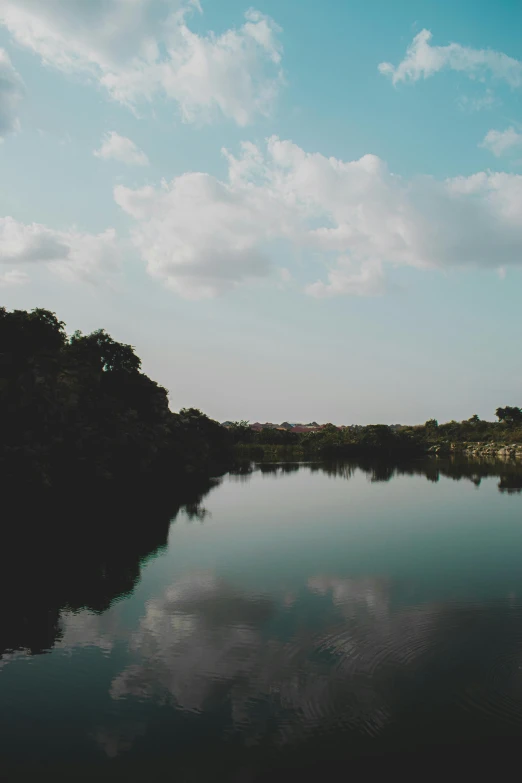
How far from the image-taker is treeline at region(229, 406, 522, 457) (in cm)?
13175

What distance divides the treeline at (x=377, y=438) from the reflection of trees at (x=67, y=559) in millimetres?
90218

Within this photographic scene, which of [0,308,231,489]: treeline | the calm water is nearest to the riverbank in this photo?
[0,308,231,489]: treeline

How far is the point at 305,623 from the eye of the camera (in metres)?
15.4

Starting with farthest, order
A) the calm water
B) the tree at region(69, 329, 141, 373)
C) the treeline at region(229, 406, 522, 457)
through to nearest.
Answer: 1. the treeline at region(229, 406, 522, 457)
2. the tree at region(69, 329, 141, 373)
3. the calm water

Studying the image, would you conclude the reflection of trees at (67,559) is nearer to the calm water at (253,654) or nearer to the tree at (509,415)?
the calm water at (253,654)

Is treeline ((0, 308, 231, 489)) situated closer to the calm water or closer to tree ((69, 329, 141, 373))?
tree ((69, 329, 141, 373))

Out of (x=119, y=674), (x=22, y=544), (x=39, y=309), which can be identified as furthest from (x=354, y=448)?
(x=119, y=674)

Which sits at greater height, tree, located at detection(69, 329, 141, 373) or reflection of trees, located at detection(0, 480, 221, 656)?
tree, located at detection(69, 329, 141, 373)

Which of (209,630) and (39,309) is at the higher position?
(39,309)

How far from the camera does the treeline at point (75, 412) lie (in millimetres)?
31109

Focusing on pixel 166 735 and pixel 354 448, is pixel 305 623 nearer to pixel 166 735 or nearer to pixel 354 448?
pixel 166 735

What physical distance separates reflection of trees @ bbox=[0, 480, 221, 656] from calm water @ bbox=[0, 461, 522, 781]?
11 centimetres

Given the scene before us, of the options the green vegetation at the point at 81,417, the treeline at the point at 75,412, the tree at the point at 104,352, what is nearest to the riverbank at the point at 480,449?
the green vegetation at the point at 81,417

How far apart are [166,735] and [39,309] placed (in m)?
36.1
